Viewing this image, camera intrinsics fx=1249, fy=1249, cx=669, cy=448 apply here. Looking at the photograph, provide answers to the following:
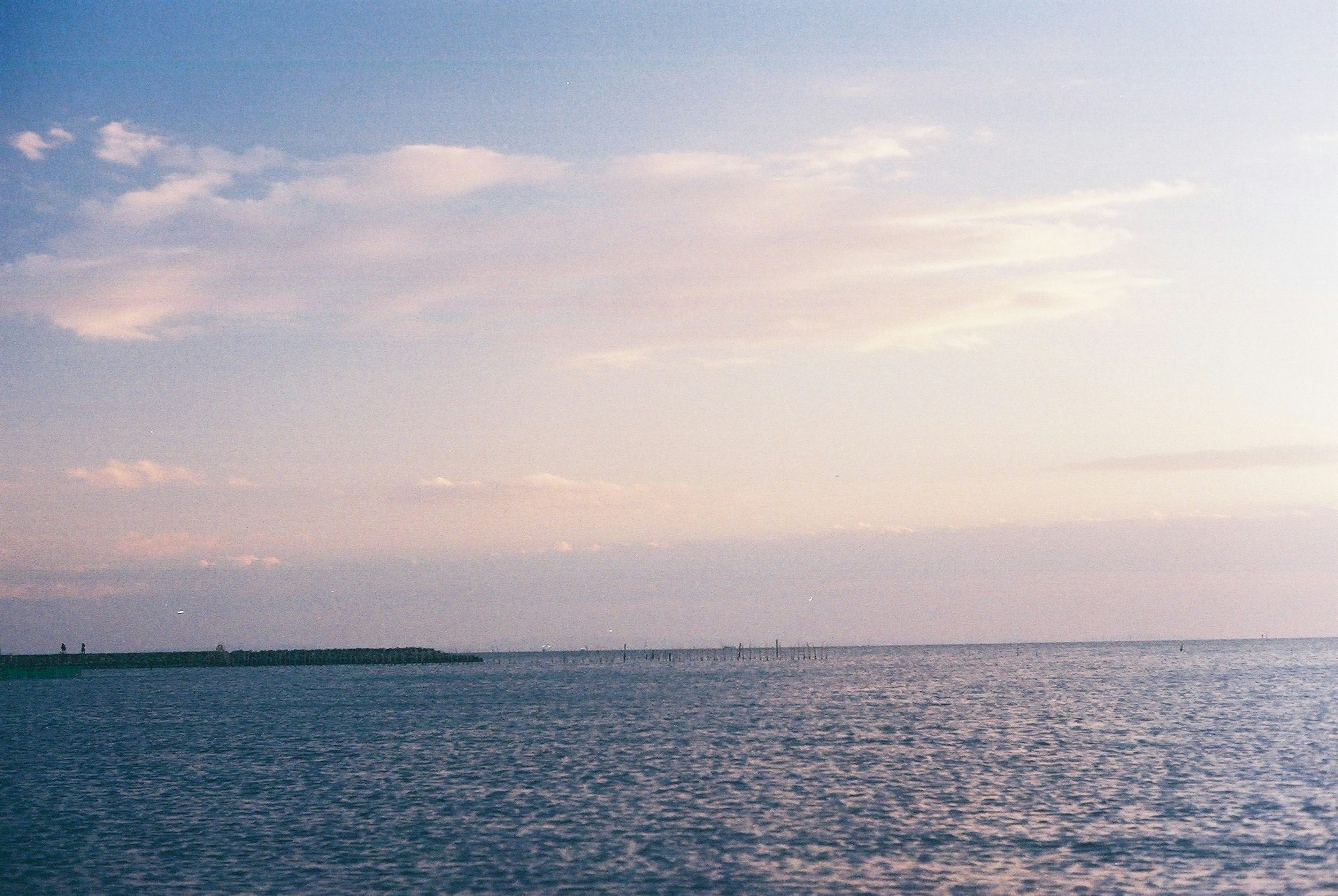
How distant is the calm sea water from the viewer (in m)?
32.5

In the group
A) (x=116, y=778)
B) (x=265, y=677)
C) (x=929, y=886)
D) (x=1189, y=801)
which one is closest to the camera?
(x=929, y=886)

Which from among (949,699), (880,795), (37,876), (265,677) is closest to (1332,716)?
(949,699)

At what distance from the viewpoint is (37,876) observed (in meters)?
33.4

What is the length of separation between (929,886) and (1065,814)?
12.7m

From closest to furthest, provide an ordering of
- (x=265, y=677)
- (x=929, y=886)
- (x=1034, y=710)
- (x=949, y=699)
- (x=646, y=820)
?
1. (x=929, y=886)
2. (x=646, y=820)
3. (x=1034, y=710)
4. (x=949, y=699)
5. (x=265, y=677)

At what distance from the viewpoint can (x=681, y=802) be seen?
45.2 m

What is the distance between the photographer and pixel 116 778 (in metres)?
55.4

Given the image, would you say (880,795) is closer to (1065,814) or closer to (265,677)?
(1065,814)

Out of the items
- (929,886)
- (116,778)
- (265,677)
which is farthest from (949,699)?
(265,677)

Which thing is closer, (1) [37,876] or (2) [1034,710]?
(1) [37,876]

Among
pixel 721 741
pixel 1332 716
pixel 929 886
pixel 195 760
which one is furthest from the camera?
pixel 1332 716

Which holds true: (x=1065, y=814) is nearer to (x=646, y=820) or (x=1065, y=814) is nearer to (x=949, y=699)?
(x=646, y=820)

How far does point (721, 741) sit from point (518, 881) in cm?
3865

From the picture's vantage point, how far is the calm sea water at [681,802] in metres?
32.5
